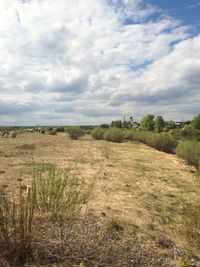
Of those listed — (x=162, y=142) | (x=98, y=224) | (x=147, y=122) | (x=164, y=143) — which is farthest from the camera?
(x=147, y=122)

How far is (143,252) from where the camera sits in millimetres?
7297

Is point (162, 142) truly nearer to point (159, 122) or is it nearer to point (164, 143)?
point (164, 143)

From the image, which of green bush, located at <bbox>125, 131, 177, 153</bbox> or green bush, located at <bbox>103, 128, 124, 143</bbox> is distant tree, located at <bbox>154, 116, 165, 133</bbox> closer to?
green bush, located at <bbox>103, 128, 124, 143</bbox>

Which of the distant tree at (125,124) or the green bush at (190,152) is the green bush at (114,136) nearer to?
the green bush at (190,152)

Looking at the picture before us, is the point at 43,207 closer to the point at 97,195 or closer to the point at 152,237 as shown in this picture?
the point at 152,237

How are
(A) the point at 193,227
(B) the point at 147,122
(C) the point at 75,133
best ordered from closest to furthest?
(A) the point at 193,227 < (C) the point at 75,133 < (B) the point at 147,122

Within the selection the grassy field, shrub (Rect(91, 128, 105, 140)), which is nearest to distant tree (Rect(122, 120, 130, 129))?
shrub (Rect(91, 128, 105, 140))

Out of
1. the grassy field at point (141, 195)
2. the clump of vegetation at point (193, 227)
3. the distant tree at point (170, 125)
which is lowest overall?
the grassy field at point (141, 195)

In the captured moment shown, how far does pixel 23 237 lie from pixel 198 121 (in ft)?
226

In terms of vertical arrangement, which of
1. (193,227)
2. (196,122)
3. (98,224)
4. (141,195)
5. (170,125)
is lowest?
(141,195)

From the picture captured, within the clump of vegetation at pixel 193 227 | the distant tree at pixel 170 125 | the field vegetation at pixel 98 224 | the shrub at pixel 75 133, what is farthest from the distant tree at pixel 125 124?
the clump of vegetation at pixel 193 227

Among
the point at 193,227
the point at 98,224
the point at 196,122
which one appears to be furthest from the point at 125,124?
the point at 193,227

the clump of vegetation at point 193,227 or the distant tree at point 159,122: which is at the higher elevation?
the distant tree at point 159,122

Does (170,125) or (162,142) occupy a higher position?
(170,125)
